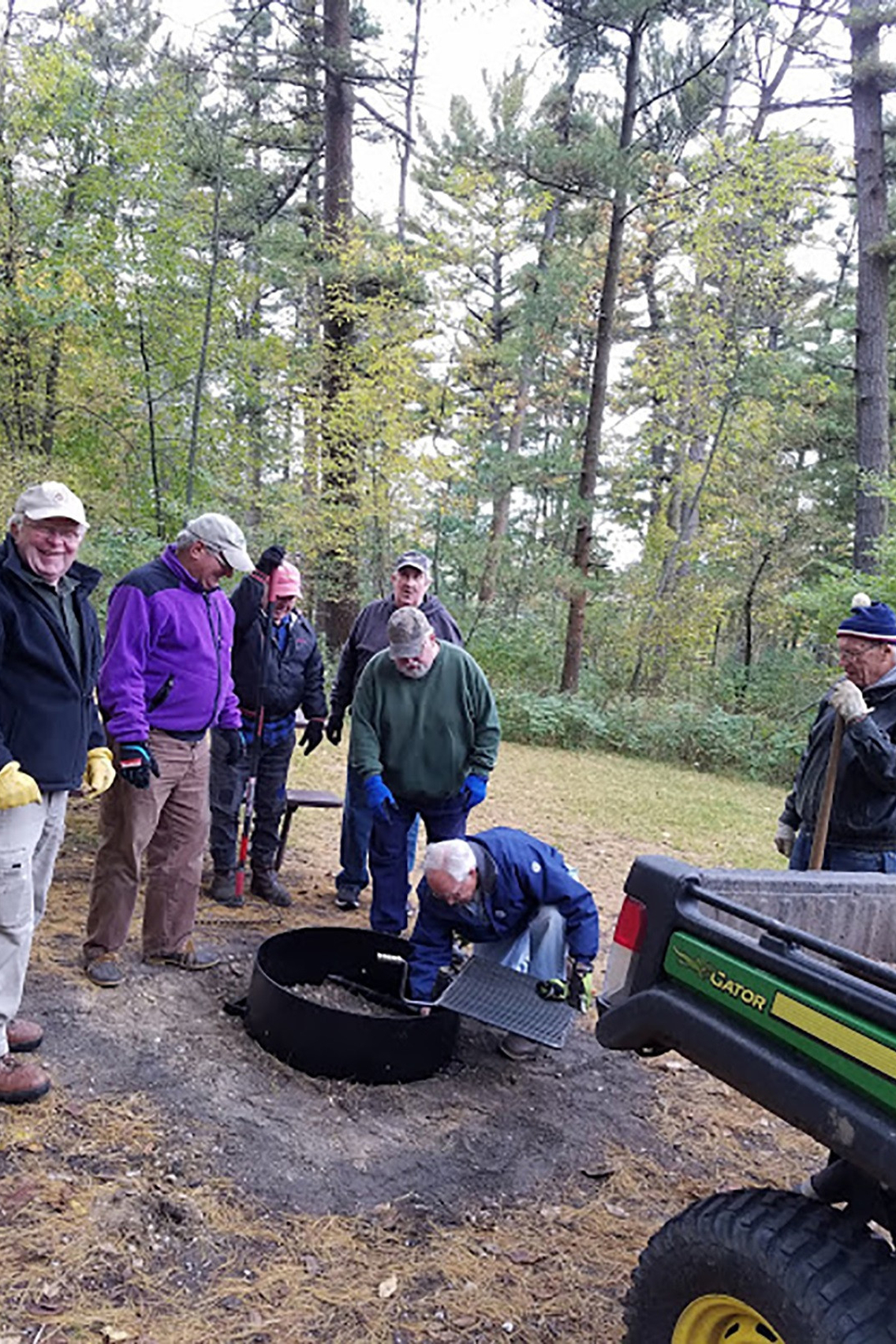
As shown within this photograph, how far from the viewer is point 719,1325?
1.77 m

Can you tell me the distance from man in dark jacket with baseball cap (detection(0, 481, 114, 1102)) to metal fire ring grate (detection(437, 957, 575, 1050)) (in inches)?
55.3

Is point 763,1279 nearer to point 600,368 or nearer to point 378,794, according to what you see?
point 378,794

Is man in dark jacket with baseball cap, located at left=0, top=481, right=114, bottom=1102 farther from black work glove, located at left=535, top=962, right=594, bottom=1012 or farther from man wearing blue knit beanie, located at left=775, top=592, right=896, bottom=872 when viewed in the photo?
man wearing blue knit beanie, located at left=775, top=592, right=896, bottom=872

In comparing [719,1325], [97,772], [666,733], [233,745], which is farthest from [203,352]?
[719,1325]

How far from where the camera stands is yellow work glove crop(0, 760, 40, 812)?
8.50 feet

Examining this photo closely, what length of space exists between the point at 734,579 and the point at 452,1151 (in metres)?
13.4

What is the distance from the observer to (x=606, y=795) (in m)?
8.96

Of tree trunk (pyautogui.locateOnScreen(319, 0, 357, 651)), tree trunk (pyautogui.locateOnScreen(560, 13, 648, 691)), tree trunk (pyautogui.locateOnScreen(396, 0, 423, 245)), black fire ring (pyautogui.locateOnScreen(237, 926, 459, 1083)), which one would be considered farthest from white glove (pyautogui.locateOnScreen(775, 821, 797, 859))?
tree trunk (pyautogui.locateOnScreen(396, 0, 423, 245))

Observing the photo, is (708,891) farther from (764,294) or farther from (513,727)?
(764,294)

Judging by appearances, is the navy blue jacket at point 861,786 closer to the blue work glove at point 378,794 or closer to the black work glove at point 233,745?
the blue work glove at point 378,794

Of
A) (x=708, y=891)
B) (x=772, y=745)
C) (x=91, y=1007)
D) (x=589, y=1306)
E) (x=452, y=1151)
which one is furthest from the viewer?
(x=772, y=745)

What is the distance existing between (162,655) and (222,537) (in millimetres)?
516

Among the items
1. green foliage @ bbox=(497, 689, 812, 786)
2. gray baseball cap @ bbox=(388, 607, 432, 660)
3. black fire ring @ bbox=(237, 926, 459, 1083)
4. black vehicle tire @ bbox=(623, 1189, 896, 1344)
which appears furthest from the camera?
green foliage @ bbox=(497, 689, 812, 786)

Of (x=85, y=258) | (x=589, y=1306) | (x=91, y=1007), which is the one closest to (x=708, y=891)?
(x=589, y=1306)
